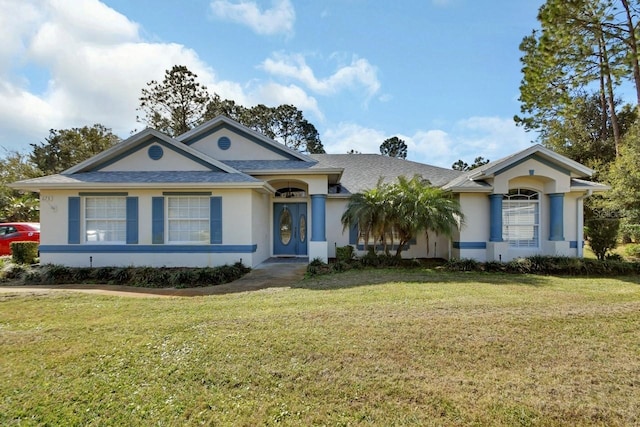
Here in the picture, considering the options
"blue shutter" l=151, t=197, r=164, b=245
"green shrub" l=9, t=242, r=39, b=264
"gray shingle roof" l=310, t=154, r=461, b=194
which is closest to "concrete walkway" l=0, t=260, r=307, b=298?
"blue shutter" l=151, t=197, r=164, b=245

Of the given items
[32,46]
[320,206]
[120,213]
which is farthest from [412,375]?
[32,46]

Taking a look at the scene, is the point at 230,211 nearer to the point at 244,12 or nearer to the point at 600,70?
the point at 244,12

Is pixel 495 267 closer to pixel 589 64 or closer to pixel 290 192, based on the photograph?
pixel 290 192

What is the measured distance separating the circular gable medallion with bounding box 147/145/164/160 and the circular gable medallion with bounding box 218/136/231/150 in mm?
2757

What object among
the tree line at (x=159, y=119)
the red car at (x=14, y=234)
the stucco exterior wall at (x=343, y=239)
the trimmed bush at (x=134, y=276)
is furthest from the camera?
the tree line at (x=159, y=119)

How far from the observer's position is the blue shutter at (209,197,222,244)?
11562 mm

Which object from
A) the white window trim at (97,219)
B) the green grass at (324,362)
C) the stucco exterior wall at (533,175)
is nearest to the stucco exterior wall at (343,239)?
the stucco exterior wall at (533,175)

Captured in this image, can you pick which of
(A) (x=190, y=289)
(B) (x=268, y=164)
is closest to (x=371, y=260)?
(B) (x=268, y=164)

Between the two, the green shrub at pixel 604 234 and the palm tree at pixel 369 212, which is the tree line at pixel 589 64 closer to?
the green shrub at pixel 604 234

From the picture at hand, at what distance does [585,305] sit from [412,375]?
5.30 m

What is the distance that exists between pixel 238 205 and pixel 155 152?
12.8ft

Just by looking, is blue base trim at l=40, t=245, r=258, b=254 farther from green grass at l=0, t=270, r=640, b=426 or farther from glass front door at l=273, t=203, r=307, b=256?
green grass at l=0, t=270, r=640, b=426

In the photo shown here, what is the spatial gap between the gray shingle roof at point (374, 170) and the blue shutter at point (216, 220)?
5.63 m

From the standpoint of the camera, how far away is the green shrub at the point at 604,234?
1229 cm
